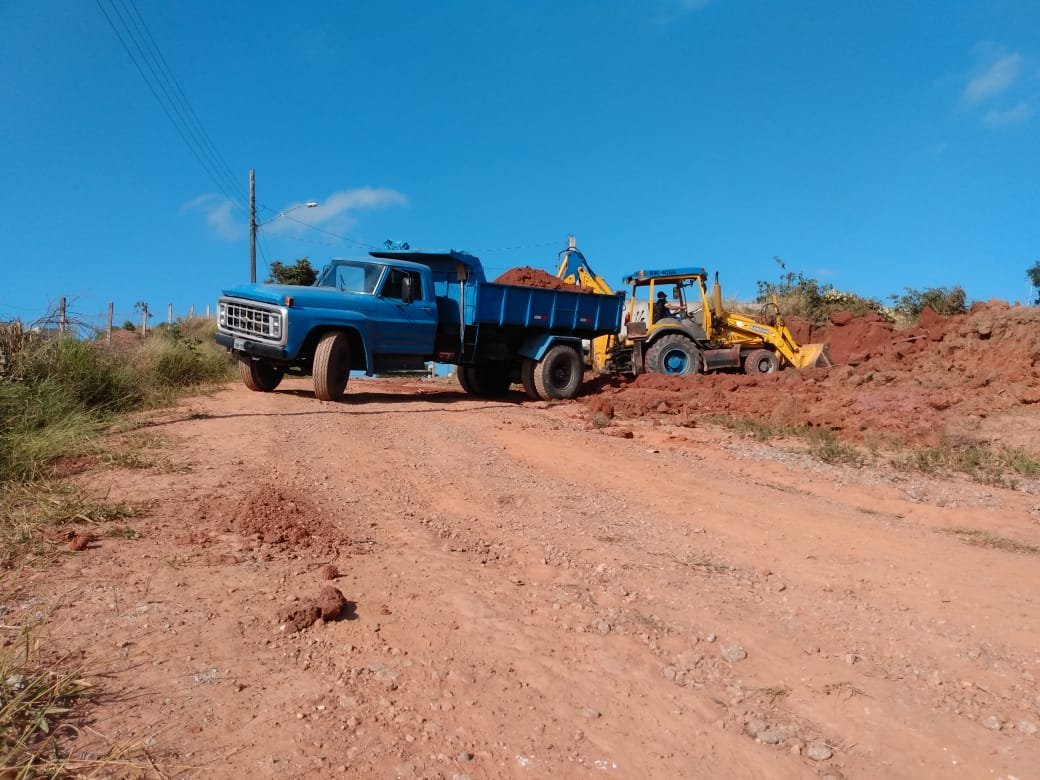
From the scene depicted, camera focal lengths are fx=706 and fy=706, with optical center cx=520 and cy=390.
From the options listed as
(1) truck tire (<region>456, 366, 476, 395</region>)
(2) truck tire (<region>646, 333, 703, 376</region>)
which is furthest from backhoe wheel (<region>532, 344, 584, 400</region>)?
(2) truck tire (<region>646, 333, 703, 376</region>)

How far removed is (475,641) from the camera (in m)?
3.35

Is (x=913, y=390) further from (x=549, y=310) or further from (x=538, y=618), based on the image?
(x=538, y=618)

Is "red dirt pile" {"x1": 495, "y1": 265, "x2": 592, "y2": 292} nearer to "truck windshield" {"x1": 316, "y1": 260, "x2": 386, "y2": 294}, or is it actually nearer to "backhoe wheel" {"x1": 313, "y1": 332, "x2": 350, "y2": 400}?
"truck windshield" {"x1": 316, "y1": 260, "x2": 386, "y2": 294}

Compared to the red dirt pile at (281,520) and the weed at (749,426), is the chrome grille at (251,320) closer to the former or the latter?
the red dirt pile at (281,520)

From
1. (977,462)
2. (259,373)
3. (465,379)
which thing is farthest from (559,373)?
(977,462)

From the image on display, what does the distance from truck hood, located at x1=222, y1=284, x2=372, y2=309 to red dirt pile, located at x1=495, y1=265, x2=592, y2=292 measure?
4151 mm

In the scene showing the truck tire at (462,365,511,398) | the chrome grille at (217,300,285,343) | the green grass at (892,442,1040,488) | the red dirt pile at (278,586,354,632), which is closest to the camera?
the red dirt pile at (278,586,354,632)

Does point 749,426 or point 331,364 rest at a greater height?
point 331,364

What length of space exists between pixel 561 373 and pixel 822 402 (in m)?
4.93

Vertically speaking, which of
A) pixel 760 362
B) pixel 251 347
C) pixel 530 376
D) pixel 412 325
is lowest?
pixel 530 376

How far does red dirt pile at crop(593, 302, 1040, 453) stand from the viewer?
10156mm

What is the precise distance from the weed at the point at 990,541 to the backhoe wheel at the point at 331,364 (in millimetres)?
8176

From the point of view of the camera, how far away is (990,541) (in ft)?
17.8

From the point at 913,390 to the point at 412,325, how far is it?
8.43 m
